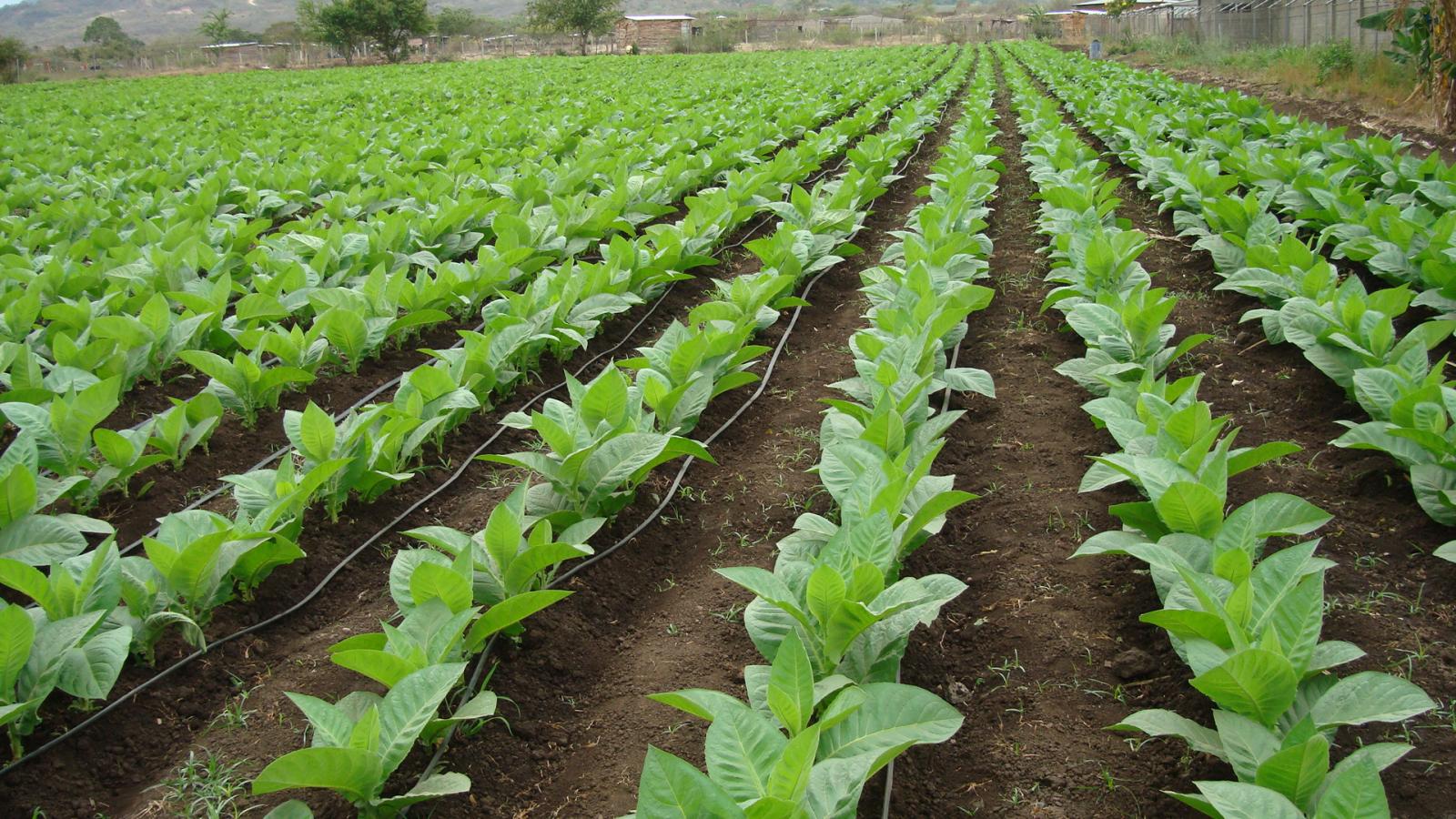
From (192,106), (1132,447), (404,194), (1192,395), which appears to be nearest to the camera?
(1132,447)

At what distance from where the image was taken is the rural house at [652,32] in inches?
2176

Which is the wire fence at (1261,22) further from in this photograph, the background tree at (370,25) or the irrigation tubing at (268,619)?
the background tree at (370,25)

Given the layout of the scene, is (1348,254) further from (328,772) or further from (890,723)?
(328,772)

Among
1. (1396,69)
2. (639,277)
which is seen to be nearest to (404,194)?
(639,277)

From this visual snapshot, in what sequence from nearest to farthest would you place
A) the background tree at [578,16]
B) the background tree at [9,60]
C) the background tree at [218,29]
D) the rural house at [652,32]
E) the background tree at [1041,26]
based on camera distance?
the background tree at [9,60] < the background tree at [578,16] < the rural house at [652,32] < the background tree at [1041,26] < the background tree at [218,29]

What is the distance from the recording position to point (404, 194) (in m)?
8.70

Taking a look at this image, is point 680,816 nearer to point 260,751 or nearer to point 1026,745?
point 1026,745

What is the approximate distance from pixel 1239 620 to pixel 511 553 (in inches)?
71.2

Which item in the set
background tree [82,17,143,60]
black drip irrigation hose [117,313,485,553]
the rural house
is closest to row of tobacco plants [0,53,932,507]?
black drip irrigation hose [117,313,485,553]

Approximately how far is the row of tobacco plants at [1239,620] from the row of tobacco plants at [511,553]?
1.40 metres

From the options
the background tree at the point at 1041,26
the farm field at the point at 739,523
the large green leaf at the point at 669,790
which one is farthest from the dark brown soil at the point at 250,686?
the background tree at the point at 1041,26

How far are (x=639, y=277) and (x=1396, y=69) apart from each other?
16.0 m

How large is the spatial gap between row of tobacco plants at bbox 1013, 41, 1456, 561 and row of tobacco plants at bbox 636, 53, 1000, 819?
1409 millimetres

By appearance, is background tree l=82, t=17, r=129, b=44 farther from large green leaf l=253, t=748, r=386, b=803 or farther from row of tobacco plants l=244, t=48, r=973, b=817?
large green leaf l=253, t=748, r=386, b=803
